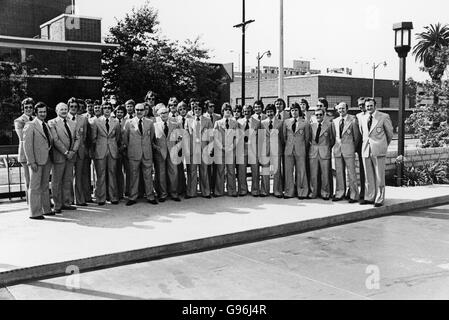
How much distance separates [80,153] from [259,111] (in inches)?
155

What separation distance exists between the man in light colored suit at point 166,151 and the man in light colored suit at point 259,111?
1829 mm

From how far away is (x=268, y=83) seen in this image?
52.6 metres

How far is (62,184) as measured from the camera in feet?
29.2

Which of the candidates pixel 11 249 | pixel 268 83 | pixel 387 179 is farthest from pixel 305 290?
pixel 268 83

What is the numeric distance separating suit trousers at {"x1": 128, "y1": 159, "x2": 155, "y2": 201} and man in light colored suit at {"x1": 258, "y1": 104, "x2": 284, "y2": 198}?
2.49 m

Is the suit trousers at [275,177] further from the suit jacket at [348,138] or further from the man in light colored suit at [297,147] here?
the suit jacket at [348,138]

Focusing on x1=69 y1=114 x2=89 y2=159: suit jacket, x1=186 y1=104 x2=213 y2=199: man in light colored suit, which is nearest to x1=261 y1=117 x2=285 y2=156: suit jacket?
x1=186 y1=104 x2=213 y2=199: man in light colored suit

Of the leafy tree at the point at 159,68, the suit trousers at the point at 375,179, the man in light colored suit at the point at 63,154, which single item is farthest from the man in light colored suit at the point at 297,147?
the leafy tree at the point at 159,68

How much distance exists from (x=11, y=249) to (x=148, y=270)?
200 cm

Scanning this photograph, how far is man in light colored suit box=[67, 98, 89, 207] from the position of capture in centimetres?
902

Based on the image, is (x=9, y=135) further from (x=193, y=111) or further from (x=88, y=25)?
(x=193, y=111)

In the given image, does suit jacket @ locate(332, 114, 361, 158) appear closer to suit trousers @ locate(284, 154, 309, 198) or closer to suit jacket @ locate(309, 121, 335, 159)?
suit jacket @ locate(309, 121, 335, 159)

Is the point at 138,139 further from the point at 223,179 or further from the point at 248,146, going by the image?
the point at 248,146

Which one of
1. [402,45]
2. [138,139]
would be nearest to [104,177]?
[138,139]
